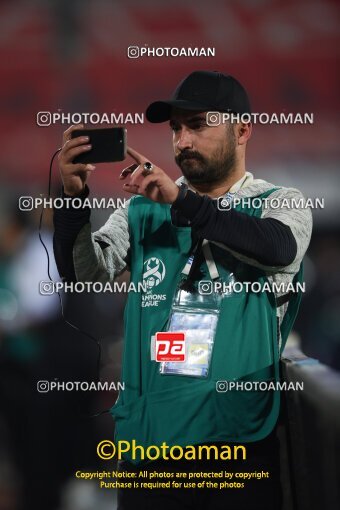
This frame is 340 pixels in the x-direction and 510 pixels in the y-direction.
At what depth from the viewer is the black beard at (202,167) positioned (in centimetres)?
172

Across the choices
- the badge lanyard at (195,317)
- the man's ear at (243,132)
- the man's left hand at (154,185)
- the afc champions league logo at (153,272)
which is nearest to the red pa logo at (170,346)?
the badge lanyard at (195,317)

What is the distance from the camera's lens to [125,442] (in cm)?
169

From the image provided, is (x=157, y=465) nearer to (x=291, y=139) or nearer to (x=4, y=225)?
(x=4, y=225)

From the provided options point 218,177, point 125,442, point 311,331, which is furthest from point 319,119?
point 125,442

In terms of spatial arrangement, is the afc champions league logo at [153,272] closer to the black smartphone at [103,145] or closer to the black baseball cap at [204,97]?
the black smartphone at [103,145]

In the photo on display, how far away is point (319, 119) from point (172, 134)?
467 millimetres

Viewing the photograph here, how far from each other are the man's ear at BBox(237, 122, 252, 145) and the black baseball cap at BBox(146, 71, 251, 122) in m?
0.04

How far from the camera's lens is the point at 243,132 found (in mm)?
1811

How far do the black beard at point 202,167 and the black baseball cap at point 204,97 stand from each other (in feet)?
0.41

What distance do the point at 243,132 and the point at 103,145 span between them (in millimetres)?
422

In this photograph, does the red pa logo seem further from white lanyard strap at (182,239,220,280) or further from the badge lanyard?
white lanyard strap at (182,239,220,280)

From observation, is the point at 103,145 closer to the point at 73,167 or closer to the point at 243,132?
the point at 73,167

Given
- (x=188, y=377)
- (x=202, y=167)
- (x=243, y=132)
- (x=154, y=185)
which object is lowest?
(x=188, y=377)

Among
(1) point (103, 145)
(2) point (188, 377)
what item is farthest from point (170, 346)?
(1) point (103, 145)
